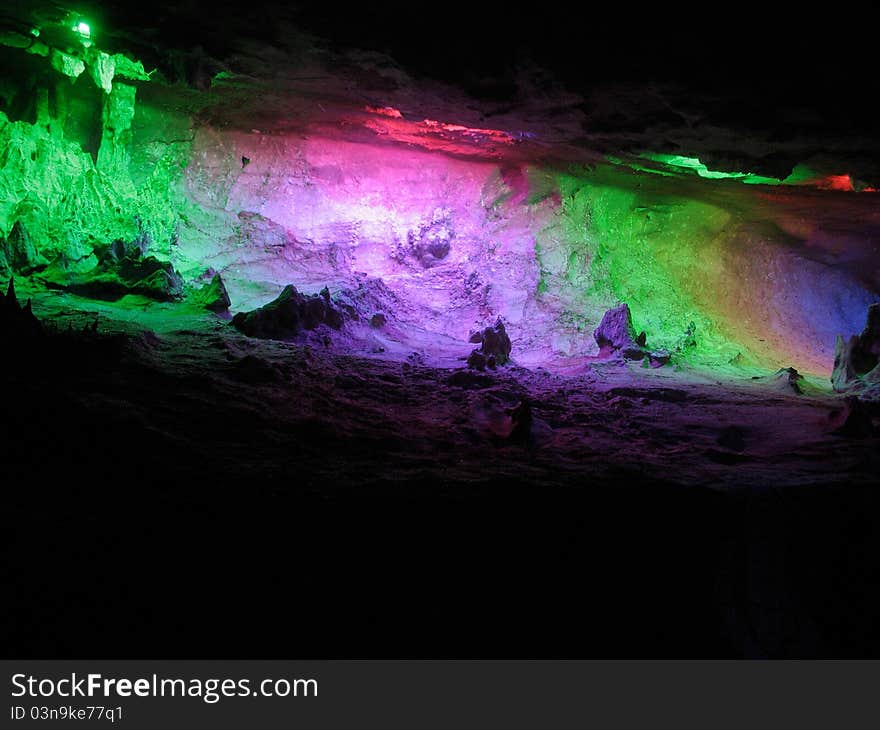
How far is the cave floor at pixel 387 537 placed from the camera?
6.62 feet

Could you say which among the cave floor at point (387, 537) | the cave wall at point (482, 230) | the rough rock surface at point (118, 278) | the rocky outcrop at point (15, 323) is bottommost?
the cave floor at point (387, 537)

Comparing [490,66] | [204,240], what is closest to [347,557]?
[490,66]

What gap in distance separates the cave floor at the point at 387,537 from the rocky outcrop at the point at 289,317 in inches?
96.7

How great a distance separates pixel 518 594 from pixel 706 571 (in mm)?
857

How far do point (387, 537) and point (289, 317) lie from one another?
15.5ft

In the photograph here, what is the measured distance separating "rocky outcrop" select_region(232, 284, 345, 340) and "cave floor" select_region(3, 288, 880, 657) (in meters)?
2.45

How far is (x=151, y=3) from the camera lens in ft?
16.0

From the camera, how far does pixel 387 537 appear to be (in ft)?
7.76

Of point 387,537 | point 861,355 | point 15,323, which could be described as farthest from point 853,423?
point 15,323

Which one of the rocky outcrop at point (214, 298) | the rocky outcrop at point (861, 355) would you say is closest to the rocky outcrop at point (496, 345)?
the rocky outcrop at point (214, 298)

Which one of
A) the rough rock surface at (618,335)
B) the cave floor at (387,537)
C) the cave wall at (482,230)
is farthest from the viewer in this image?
the cave wall at (482,230)

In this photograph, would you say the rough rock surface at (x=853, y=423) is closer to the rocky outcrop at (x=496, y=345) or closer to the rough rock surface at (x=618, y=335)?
the rocky outcrop at (x=496, y=345)

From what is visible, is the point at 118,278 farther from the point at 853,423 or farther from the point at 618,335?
the point at 853,423
